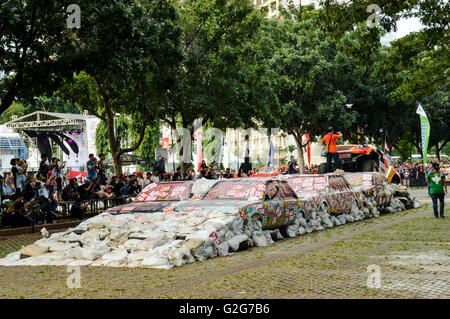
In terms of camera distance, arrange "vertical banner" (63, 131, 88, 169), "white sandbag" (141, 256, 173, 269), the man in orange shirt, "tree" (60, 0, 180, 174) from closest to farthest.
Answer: "white sandbag" (141, 256, 173, 269) → "tree" (60, 0, 180, 174) → the man in orange shirt → "vertical banner" (63, 131, 88, 169)

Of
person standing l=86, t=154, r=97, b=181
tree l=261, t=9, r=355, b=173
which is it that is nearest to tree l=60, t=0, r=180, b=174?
person standing l=86, t=154, r=97, b=181

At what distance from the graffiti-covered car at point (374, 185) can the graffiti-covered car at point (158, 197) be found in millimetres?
6827

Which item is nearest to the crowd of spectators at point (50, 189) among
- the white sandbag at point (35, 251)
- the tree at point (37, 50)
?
the tree at point (37, 50)

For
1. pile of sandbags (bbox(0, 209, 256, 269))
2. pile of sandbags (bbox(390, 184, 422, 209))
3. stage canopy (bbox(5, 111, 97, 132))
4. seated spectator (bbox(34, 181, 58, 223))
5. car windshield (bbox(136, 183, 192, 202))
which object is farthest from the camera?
stage canopy (bbox(5, 111, 97, 132))

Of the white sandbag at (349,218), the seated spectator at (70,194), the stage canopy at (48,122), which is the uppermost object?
the stage canopy at (48,122)

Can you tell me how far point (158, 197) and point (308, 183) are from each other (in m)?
4.70

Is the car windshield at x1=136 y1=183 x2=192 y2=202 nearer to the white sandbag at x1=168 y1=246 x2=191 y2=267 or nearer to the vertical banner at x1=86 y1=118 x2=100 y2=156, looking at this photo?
the white sandbag at x1=168 y1=246 x2=191 y2=267

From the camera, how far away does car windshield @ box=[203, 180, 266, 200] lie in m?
13.0

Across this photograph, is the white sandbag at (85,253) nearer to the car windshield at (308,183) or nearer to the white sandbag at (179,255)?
the white sandbag at (179,255)

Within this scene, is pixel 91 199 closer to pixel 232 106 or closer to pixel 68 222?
pixel 68 222

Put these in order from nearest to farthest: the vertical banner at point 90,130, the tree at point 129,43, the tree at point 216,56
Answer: the tree at point 129,43
the tree at point 216,56
the vertical banner at point 90,130

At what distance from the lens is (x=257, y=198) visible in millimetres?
12773

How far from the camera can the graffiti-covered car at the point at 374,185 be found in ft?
62.2
